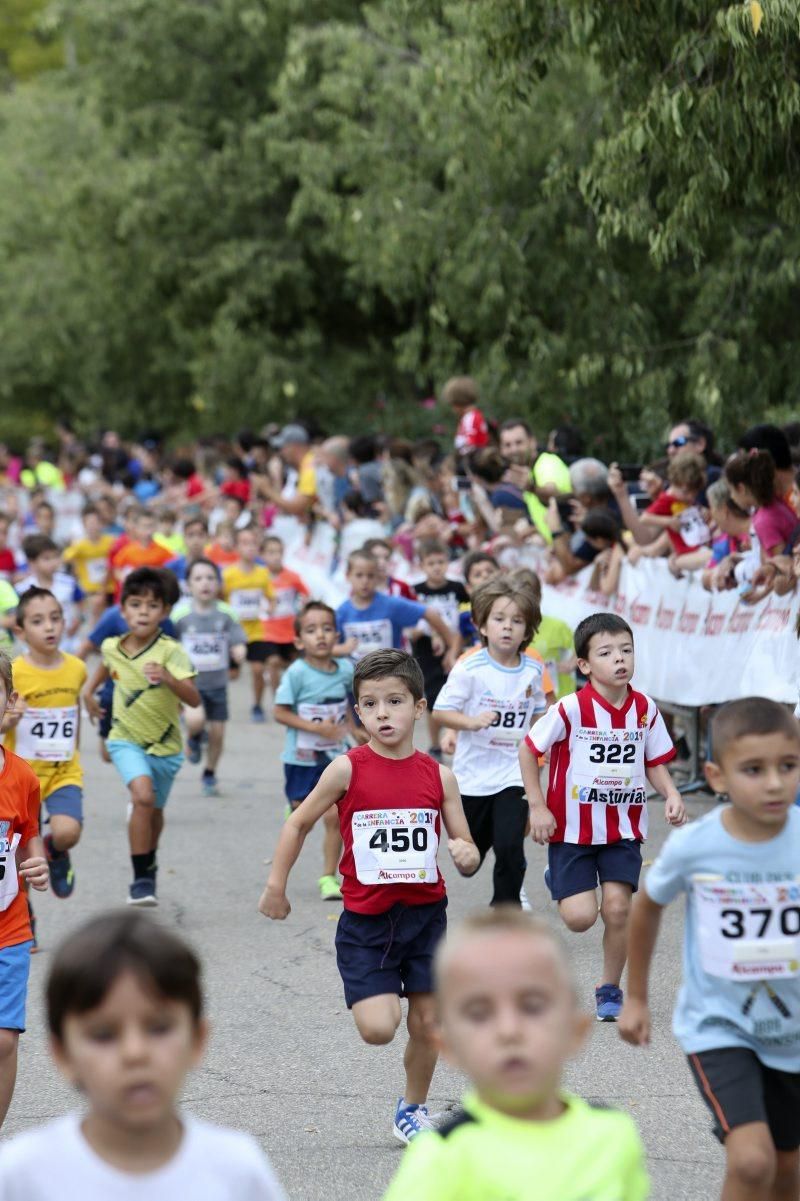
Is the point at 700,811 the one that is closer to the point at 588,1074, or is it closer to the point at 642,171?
the point at 642,171

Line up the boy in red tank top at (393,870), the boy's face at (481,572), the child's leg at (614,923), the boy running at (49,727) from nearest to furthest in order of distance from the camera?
1. the boy in red tank top at (393,870)
2. the child's leg at (614,923)
3. the boy running at (49,727)
4. the boy's face at (481,572)

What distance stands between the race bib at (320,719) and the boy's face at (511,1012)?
21.0 feet

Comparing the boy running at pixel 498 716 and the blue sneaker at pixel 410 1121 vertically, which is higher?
the boy running at pixel 498 716

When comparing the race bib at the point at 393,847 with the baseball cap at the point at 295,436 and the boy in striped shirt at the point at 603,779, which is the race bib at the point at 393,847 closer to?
the boy in striped shirt at the point at 603,779

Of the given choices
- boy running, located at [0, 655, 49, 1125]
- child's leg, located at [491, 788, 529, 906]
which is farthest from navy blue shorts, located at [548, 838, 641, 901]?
boy running, located at [0, 655, 49, 1125]

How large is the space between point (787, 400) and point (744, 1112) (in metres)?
11.8

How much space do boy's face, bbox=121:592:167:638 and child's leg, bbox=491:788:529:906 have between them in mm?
2222

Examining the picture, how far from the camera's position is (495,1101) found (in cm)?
317

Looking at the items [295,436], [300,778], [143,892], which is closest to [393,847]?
[143,892]

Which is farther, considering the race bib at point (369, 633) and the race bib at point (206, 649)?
the race bib at point (206, 649)

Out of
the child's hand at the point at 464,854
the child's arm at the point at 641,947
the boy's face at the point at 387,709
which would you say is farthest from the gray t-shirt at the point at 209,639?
the child's arm at the point at 641,947

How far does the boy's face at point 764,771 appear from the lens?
4.30 meters

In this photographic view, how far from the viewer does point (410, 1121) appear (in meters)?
5.88

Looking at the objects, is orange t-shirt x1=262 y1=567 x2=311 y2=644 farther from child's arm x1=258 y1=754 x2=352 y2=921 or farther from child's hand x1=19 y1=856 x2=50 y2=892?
child's hand x1=19 y1=856 x2=50 y2=892
